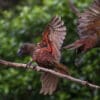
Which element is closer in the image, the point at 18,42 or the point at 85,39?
the point at 85,39

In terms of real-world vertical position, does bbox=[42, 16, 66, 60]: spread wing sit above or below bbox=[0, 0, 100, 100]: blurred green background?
above

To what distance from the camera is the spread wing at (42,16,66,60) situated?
206 cm

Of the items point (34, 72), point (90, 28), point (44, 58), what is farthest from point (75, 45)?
point (34, 72)

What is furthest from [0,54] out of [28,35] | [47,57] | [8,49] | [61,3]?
[47,57]

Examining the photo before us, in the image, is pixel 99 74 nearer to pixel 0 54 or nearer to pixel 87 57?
pixel 87 57

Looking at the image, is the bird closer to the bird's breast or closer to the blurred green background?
the bird's breast

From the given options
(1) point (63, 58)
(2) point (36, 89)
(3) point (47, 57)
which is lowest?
(2) point (36, 89)

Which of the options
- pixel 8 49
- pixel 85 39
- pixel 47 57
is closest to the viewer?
pixel 85 39

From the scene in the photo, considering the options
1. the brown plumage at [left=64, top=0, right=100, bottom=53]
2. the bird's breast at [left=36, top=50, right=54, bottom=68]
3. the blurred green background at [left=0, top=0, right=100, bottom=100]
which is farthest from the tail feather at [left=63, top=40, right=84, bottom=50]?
the blurred green background at [left=0, top=0, right=100, bottom=100]

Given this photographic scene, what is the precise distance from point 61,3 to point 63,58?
0.46 metres

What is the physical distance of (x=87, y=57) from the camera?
3404 millimetres

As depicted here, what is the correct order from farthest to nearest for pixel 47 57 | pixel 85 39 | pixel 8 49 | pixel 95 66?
pixel 8 49 < pixel 95 66 < pixel 47 57 < pixel 85 39

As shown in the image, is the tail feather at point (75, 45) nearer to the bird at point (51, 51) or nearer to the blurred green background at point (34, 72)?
the bird at point (51, 51)

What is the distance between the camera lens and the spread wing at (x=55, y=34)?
2.06 meters
